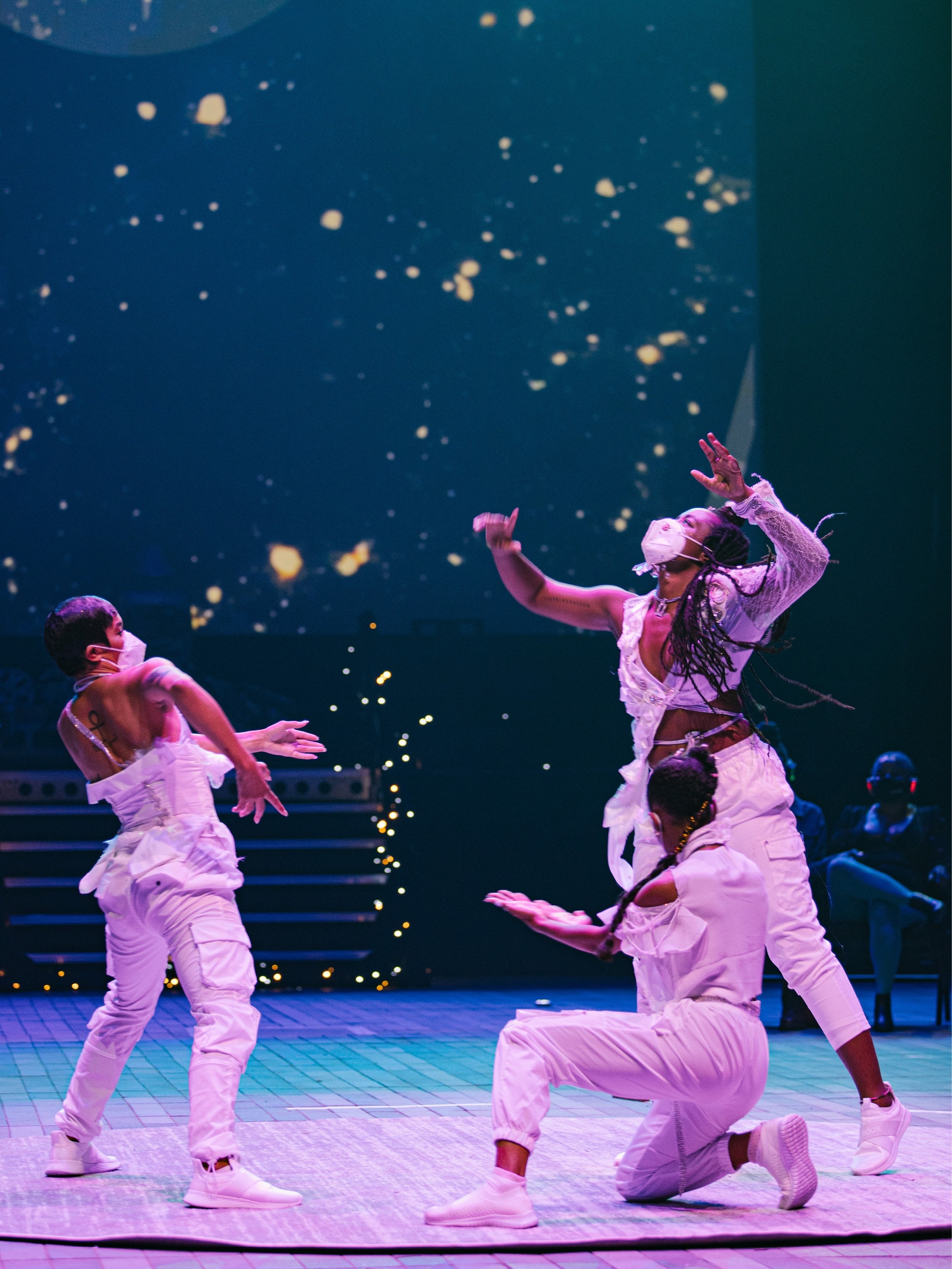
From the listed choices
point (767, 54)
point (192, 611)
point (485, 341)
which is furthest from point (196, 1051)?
point (767, 54)

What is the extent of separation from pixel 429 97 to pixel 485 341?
150 cm

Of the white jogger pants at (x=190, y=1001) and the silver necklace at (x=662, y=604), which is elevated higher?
the silver necklace at (x=662, y=604)

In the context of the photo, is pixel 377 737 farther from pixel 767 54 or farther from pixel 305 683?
pixel 767 54

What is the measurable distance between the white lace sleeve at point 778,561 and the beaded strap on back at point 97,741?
1526 mm

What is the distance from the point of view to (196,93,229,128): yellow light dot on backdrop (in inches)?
345

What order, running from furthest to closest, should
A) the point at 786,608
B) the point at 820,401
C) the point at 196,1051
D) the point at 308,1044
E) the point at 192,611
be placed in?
the point at 820,401 → the point at 192,611 → the point at 308,1044 → the point at 786,608 → the point at 196,1051

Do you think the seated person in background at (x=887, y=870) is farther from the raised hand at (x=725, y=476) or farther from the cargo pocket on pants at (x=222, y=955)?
the cargo pocket on pants at (x=222, y=955)

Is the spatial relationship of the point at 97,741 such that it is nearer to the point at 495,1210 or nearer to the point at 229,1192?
the point at 229,1192

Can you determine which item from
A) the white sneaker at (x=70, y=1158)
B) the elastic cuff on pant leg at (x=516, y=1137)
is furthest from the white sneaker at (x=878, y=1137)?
the white sneaker at (x=70, y=1158)

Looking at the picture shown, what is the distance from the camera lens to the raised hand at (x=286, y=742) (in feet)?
12.1

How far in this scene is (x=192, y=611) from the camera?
8.64 metres

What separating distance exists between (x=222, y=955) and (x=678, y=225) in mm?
6944

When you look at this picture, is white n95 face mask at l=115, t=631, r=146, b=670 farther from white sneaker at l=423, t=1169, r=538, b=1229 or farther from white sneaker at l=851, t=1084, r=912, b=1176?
white sneaker at l=851, t=1084, r=912, b=1176

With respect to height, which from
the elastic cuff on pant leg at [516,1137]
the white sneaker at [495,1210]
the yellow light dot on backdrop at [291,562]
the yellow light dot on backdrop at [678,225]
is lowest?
the white sneaker at [495,1210]
